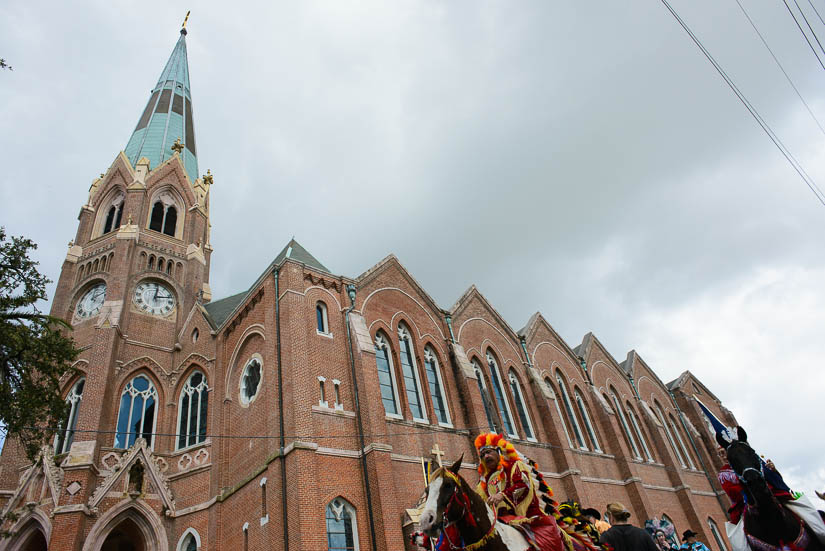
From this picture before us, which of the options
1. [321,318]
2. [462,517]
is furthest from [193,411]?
[462,517]

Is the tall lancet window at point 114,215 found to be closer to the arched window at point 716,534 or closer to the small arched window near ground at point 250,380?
the small arched window near ground at point 250,380

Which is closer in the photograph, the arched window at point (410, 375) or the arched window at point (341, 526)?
the arched window at point (341, 526)

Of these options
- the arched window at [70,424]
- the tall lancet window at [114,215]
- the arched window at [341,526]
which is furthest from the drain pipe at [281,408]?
the tall lancet window at [114,215]

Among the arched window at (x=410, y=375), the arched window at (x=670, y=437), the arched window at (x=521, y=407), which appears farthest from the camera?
the arched window at (x=670, y=437)

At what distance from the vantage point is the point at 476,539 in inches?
227

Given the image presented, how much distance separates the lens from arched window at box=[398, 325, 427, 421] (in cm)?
1845

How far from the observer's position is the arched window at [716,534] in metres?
28.0

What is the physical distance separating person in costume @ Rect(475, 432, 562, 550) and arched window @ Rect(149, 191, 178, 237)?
24.3 m

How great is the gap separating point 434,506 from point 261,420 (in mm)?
12450

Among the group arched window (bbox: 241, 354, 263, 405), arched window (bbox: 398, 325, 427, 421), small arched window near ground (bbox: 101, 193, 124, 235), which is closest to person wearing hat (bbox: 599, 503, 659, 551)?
arched window (bbox: 398, 325, 427, 421)

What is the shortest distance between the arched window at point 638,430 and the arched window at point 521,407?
10.4 metres

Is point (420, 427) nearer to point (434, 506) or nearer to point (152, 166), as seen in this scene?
point (434, 506)

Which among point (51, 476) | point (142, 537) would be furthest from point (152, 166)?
point (142, 537)

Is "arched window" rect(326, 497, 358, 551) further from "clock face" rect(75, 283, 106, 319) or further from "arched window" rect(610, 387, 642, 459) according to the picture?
"arched window" rect(610, 387, 642, 459)
